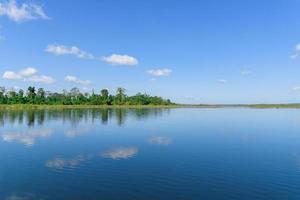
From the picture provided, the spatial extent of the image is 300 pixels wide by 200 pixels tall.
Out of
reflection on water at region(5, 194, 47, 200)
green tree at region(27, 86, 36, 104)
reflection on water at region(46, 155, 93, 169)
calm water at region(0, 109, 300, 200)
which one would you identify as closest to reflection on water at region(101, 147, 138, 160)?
calm water at region(0, 109, 300, 200)

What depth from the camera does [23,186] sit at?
20.6 m

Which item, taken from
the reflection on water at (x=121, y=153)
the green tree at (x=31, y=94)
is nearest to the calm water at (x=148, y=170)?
the reflection on water at (x=121, y=153)

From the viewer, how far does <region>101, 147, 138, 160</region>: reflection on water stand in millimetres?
31156

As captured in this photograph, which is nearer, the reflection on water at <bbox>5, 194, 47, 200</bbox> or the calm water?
the reflection on water at <bbox>5, 194, 47, 200</bbox>

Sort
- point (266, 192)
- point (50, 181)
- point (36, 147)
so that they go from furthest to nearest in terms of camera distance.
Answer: point (36, 147) → point (50, 181) → point (266, 192)

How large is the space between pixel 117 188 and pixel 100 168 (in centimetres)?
585

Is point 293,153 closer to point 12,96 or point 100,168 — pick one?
point 100,168

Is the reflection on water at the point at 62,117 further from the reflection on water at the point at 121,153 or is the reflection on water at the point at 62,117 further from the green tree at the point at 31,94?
the green tree at the point at 31,94

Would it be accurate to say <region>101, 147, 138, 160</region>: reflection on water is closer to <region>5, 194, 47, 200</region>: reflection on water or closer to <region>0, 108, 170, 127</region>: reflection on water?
<region>5, 194, 47, 200</region>: reflection on water

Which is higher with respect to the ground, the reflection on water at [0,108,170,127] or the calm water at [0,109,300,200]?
the reflection on water at [0,108,170,127]

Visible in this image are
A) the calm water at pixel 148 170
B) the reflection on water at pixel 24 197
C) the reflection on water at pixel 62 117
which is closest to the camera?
the reflection on water at pixel 24 197

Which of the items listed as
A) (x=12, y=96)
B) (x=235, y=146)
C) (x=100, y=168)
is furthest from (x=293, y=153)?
(x=12, y=96)

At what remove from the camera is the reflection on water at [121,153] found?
31156 millimetres

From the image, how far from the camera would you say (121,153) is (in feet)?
108
